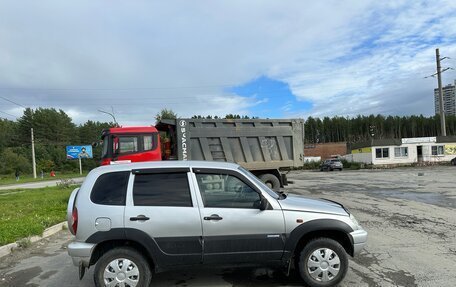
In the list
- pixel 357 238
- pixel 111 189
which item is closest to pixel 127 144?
pixel 111 189

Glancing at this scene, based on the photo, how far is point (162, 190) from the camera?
506cm

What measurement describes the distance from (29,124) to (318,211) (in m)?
102

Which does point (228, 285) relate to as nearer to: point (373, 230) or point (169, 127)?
point (373, 230)

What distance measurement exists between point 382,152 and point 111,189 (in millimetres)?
54116

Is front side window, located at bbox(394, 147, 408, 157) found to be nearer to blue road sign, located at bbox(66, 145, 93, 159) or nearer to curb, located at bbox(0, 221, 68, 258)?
blue road sign, located at bbox(66, 145, 93, 159)

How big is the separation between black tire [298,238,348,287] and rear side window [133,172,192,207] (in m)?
1.66

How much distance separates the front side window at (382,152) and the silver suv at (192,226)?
171ft

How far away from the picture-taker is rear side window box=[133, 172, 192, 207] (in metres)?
4.98

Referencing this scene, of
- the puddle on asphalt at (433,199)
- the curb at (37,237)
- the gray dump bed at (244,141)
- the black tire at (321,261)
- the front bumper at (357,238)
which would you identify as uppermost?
the gray dump bed at (244,141)

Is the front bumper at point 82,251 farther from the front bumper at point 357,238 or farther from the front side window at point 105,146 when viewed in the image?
the front side window at point 105,146

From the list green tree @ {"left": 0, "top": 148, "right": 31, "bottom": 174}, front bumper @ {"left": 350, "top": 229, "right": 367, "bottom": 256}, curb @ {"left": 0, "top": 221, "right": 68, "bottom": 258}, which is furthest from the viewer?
green tree @ {"left": 0, "top": 148, "right": 31, "bottom": 174}

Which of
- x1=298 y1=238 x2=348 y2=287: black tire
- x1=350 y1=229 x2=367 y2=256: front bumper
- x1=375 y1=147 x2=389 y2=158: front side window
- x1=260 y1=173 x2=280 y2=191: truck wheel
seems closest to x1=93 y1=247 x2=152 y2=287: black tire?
x1=298 y1=238 x2=348 y2=287: black tire

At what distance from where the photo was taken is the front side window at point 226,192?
506cm

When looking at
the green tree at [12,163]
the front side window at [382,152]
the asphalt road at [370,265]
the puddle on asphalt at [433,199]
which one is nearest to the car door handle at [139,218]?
the asphalt road at [370,265]
